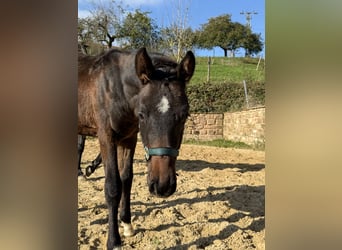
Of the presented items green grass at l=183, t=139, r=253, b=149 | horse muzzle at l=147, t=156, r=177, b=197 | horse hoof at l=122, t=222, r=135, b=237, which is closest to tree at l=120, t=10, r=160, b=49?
horse muzzle at l=147, t=156, r=177, b=197

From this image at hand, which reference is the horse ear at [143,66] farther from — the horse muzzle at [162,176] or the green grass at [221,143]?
the green grass at [221,143]

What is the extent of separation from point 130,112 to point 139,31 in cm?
39

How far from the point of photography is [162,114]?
4.05 ft

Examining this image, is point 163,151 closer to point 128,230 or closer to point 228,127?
point 128,230

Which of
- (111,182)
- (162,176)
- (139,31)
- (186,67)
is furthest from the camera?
(111,182)

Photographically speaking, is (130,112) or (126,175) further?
(126,175)

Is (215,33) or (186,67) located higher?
(215,33)

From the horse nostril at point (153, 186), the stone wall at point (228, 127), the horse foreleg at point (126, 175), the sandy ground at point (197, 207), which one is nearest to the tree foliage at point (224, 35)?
the horse foreleg at point (126, 175)

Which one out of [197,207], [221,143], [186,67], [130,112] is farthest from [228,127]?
[186,67]

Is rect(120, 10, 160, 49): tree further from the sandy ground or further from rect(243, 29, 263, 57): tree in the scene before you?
the sandy ground

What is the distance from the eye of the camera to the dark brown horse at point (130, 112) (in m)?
1.21

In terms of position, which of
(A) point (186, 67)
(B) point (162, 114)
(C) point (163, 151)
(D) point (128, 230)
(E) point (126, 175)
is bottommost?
(D) point (128, 230)
